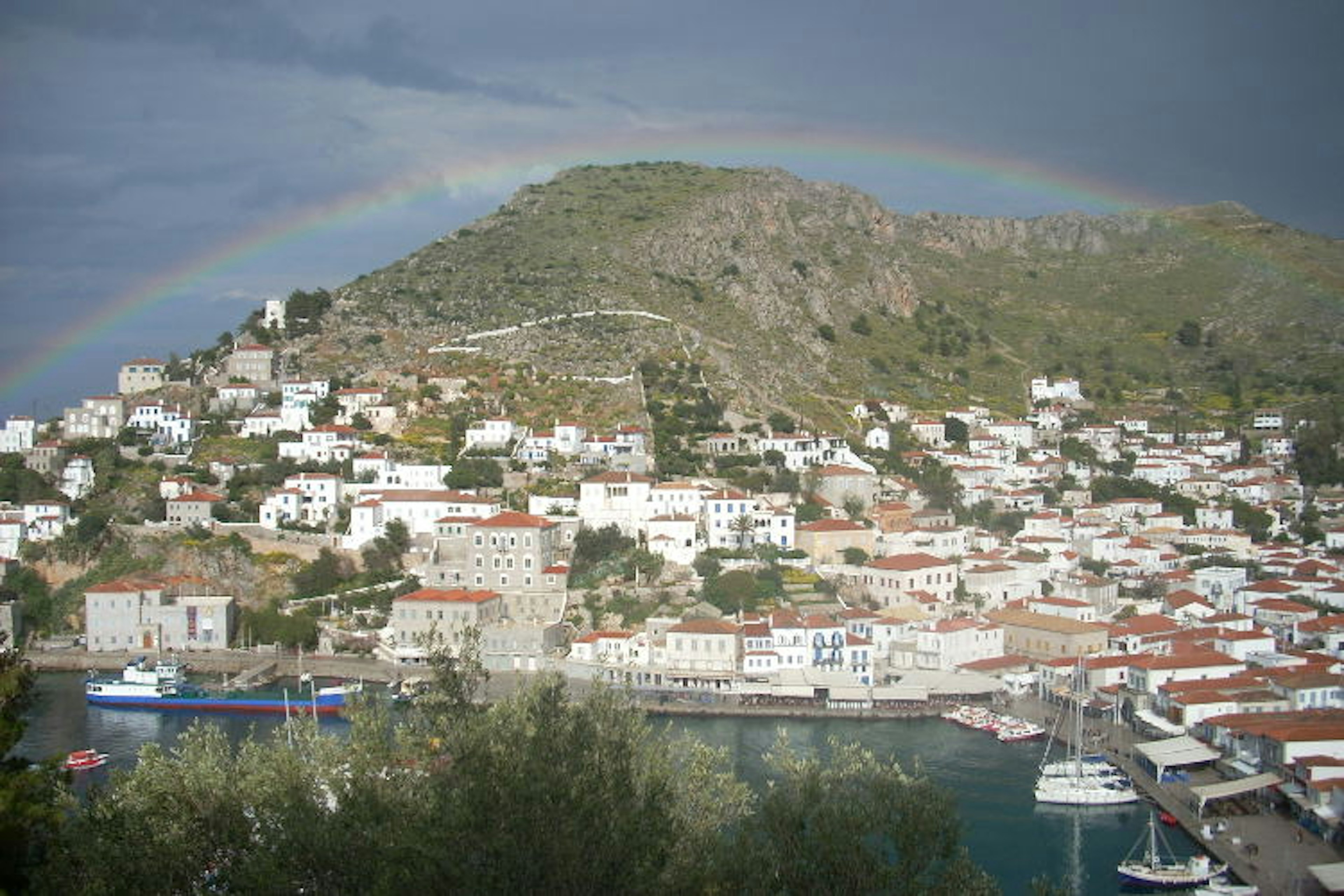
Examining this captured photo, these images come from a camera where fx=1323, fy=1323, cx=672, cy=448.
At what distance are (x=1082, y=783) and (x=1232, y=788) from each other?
92.0 inches

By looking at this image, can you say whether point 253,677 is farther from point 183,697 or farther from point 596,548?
point 596,548

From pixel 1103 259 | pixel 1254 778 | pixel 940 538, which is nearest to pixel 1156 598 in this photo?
pixel 940 538

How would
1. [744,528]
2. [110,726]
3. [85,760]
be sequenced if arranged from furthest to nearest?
[744,528] → [110,726] → [85,760]

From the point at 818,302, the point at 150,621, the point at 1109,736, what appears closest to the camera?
the point at 1109,736

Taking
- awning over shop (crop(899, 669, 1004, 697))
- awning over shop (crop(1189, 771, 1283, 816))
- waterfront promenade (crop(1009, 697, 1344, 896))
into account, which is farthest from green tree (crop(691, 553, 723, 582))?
awning over shop (crop(1189, 771, 1283, 816))

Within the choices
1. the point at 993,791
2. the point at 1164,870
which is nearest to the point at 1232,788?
the point at 1164,870

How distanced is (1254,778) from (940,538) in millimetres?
15079

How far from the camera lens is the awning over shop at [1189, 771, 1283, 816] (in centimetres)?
→ 2058

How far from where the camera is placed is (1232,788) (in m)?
20.9

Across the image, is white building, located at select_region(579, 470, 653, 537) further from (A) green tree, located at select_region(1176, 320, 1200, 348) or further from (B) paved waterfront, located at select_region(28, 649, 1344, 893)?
(A) green tree, located at select_region(1176, 320, 1200, 348)

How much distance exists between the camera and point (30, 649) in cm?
3325

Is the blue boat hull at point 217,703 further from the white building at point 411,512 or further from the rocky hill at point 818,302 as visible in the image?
the rocky hill at point 818,302

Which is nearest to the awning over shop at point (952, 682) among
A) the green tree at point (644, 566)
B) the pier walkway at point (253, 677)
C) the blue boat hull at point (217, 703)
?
the green tree at point (644, 566)

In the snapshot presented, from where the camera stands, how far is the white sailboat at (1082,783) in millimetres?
21766
